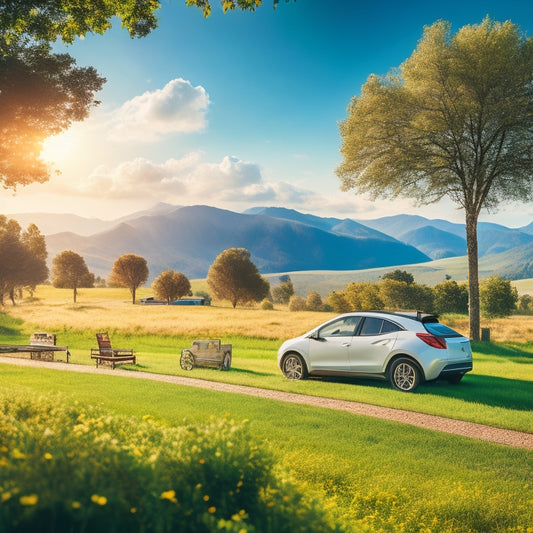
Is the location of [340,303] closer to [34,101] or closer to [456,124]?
[456,124]

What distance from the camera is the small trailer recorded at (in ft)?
62.0

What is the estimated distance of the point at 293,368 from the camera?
15.9 metres

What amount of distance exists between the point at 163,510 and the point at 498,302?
72.7 metres

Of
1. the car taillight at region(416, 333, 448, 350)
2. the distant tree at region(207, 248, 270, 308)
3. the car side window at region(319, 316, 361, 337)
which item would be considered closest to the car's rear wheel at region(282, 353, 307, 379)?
the car side window at region(319, 316, 361, 337)

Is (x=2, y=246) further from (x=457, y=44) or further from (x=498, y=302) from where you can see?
(x=498, y=302)

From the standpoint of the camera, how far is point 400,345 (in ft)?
44.4

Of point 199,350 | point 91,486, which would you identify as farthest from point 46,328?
point 91,486

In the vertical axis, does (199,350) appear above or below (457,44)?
below

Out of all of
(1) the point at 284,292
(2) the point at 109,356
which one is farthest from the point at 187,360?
(1) the point at 284,292

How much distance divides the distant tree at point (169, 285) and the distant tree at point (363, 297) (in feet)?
92.7

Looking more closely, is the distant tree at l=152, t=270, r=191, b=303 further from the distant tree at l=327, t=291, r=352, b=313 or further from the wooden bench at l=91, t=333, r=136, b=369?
the wooden bench at l=91, t=333, r=136, b=369

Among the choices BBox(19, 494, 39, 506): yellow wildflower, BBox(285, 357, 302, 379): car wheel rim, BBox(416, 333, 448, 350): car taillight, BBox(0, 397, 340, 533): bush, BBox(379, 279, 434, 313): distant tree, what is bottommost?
BBox(285, 357, 302, 379): car wheel rim

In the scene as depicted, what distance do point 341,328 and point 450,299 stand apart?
65756 mm

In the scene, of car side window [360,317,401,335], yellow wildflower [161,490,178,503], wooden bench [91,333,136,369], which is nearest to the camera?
yellow wildflower [161,490,178,503]
